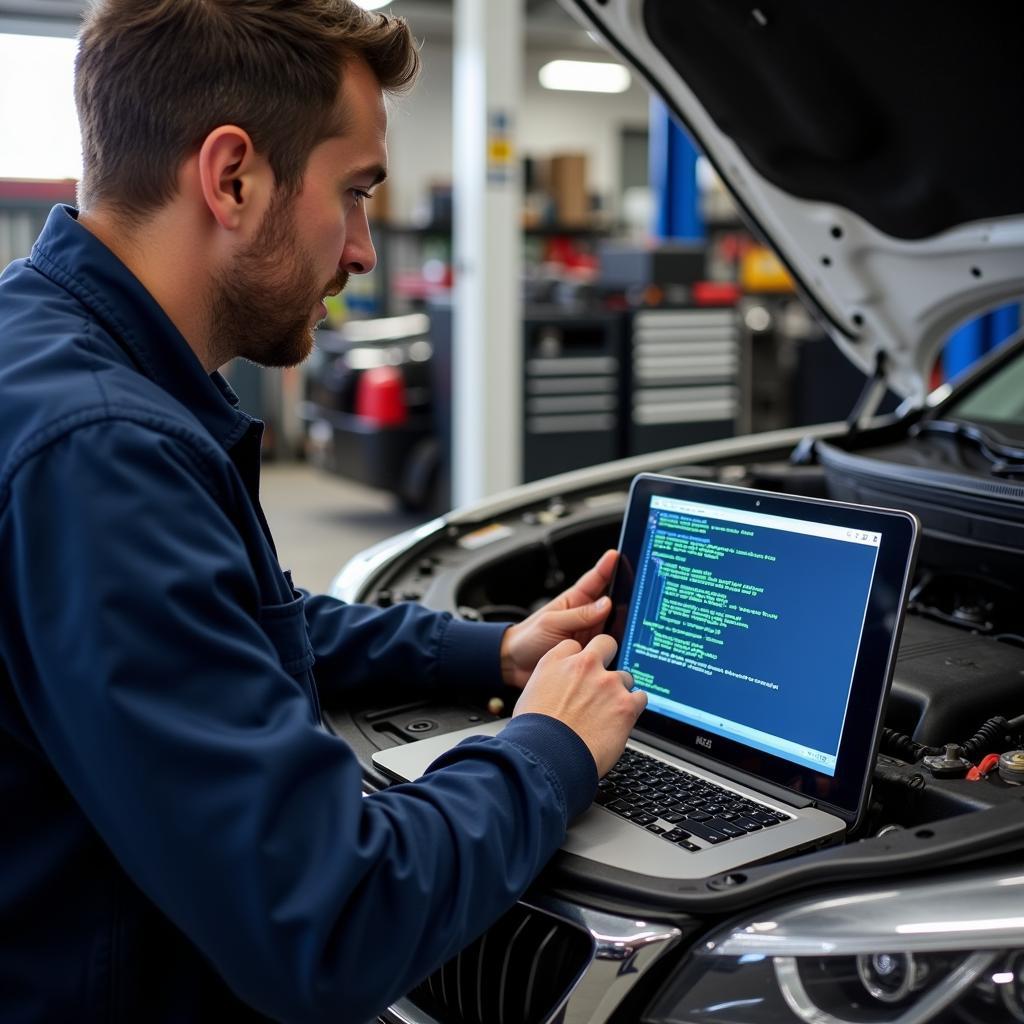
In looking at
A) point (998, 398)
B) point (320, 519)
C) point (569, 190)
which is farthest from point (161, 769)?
point (569, 190)

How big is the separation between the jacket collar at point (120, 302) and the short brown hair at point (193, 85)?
0.04 metres

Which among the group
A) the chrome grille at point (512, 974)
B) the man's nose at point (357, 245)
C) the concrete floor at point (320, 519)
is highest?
the man's nose at point (357, 245)

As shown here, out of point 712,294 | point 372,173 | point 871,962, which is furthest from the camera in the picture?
point 712,294

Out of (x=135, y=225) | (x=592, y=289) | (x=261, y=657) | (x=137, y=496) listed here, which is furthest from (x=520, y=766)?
(x=592, y=289)

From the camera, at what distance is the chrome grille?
897 mm

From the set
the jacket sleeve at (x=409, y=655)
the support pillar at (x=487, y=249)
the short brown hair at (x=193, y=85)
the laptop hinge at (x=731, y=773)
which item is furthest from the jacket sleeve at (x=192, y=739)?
the support pillar at (x=487, y=249)

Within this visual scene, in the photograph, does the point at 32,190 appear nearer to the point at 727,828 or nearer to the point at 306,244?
the point at 306,244

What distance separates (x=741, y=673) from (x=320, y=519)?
15.1 feet

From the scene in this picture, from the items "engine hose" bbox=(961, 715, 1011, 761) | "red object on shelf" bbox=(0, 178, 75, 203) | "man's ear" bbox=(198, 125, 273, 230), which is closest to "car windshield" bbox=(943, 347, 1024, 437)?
"engine hose" bbox=(961, 715, 1011, 761)

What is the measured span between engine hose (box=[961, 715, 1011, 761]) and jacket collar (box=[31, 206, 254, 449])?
27.4 inches

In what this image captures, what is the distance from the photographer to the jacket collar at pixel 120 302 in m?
0.81

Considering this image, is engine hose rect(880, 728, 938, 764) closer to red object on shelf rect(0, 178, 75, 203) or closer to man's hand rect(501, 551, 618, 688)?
man's hand rect(501, 551, 618, 688)

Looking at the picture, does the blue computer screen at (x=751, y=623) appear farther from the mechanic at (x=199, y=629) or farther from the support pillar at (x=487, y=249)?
the support pillar at (x=487, y=249)

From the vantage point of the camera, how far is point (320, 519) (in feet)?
18.1
